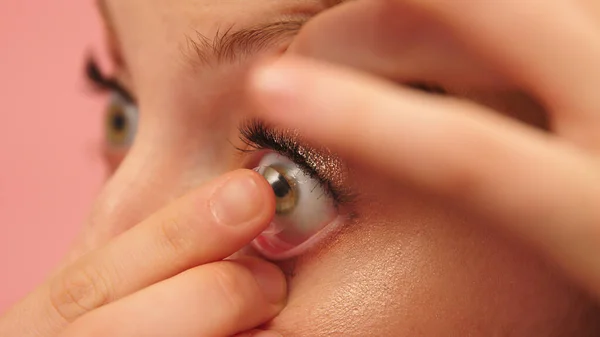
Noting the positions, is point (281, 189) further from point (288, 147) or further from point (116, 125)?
point (116, 125)

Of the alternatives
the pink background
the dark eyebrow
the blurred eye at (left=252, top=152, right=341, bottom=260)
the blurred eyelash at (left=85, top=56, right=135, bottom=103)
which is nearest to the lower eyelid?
the blurred eye at (left=252, top=152, right=341, bottom=260)

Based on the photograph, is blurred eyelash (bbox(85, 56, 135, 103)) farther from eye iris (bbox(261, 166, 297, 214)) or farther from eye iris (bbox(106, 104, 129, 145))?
eye iris (bbox(261, 166, 297, 214))

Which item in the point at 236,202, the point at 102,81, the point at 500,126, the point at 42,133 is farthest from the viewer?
the point at 42,133

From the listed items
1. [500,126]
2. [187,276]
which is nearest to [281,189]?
[187,276]

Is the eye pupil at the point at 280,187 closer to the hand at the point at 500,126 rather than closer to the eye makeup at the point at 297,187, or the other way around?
the eye makeup at the point at 297,187

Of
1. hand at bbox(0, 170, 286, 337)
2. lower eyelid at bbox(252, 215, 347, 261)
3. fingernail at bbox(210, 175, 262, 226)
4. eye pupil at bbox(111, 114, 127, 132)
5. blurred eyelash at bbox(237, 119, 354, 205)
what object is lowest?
hand at bbox(0, 170, 286, 337)
